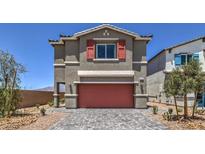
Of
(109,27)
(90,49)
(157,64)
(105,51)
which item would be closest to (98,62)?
(105,51)

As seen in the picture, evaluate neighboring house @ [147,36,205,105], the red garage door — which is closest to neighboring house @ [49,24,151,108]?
the red garage door

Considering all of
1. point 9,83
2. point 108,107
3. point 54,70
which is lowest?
point 108,107

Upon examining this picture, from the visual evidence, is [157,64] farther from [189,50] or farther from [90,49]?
[90,49]

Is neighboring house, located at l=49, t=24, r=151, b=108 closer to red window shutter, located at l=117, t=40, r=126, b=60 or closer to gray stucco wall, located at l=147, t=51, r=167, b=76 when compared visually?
red window shutter, located at l=117, t=40, r=126, b=60

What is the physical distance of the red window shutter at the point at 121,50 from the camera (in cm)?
1983

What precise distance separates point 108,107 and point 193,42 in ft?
38.1

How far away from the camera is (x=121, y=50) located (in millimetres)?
19859

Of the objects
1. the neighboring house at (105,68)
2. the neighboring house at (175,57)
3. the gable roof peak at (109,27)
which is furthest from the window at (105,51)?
the neighboring house at (175,57)

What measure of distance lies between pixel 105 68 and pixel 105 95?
2747 millimetres

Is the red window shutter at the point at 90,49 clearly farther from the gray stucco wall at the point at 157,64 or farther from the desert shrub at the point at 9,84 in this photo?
the gray stucco wall at the point at 157,64
